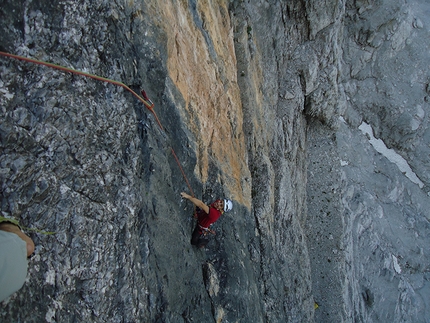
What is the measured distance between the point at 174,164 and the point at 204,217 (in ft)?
5.57

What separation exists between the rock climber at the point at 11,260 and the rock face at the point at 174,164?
2.29 feet

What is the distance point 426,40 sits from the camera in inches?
1348

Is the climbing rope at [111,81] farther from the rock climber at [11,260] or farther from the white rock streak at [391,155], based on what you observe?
the white rock streak at [391,155]

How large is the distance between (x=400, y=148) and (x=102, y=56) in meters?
35.9

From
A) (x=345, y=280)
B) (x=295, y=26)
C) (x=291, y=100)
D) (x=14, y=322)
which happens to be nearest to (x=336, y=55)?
(x=295, y=26)

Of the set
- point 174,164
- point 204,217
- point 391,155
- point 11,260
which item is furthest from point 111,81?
point 391,155

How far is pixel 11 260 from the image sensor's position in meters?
4.27

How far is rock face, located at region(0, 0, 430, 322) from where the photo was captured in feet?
18.7

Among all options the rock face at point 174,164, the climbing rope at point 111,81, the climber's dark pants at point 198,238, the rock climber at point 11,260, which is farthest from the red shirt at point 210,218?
the rock climber at point 11,260

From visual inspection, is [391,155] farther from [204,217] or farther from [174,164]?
[174,164]

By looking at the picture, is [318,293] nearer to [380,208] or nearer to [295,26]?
[380,208]

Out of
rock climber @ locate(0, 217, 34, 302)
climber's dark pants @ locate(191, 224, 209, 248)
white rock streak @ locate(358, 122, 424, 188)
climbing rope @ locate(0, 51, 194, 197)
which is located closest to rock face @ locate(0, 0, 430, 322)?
climbing rope @ locate(0, 51, 194, 197)

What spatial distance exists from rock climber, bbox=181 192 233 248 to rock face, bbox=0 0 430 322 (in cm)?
38

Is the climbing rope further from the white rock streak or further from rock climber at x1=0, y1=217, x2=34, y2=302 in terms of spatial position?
the white rock streak
